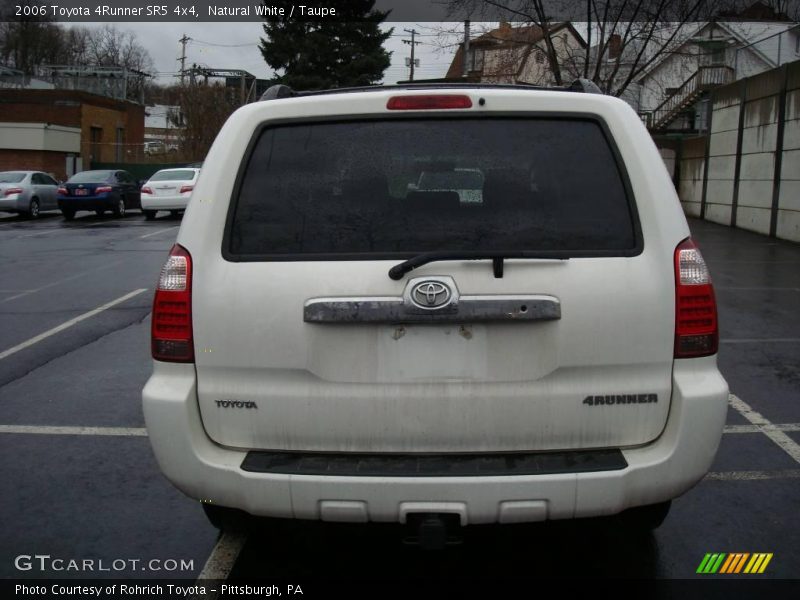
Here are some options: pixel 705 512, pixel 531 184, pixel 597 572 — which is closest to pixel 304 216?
pixel 531 184

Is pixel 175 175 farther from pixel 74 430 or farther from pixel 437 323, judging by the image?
pixel 437 323

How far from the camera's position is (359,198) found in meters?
3.03

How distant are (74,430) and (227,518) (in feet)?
7.26

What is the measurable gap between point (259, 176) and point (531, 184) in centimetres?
97

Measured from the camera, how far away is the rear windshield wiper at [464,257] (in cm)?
284

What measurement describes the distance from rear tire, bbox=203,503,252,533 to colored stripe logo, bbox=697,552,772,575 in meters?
1.92

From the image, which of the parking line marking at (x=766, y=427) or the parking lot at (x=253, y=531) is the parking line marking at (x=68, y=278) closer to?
the parking lot at (x=253, y=531)

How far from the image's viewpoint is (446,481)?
2.82 metres

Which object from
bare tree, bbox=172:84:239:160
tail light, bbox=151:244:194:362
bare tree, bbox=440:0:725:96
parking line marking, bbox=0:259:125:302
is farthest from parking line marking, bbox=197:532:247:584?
bare tree, bbox=172:84:239:160

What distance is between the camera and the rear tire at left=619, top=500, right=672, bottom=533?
3627 millimetres

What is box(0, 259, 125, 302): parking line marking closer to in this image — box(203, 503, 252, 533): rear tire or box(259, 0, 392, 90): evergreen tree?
box(203, 503, 252, 533): rear tire

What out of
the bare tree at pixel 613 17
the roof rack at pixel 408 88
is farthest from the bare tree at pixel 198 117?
the roof rack at pixel 408 88

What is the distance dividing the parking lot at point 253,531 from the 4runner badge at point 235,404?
894 millimetres

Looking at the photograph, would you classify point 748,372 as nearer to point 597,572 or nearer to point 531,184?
point 597,572
